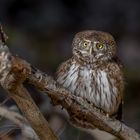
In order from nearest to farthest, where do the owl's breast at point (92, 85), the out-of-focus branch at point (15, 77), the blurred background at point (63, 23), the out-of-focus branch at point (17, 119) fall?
1. the out-of-focus branch at point (15, 77)
2. the out-of-focus branch at point (17, 119)
3. the owl's breast at point (92, 85)
4. the blurred background at point (63, 23)

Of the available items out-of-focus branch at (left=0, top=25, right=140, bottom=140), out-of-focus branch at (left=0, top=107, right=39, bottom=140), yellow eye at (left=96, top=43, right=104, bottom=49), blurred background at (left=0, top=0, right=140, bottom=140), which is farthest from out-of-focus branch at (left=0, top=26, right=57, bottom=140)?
blurred background at (left=0, top=0, right=140, bottom=140)

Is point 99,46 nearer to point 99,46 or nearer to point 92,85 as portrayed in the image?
point 99,46

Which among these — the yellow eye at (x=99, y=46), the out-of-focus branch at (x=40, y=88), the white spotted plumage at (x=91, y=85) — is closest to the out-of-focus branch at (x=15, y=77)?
the out-of-focus branch at (x=40, y=88)

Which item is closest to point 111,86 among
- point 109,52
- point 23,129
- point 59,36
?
point 109,52

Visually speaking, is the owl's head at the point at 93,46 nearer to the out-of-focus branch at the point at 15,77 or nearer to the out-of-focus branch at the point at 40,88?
the out-of-focus branch at the point at 40,88

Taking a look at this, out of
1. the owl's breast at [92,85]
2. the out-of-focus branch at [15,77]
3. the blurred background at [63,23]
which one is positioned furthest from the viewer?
the blurred background at [63,23]

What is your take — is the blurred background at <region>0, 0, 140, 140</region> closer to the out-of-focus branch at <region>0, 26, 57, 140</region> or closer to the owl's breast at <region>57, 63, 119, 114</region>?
the owl's breast at <region>57, 63, 119, 114</region>

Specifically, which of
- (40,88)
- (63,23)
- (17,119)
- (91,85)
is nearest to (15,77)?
(40,88)

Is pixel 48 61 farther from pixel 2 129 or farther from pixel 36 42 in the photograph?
pixel 2 129
